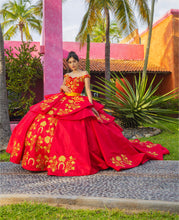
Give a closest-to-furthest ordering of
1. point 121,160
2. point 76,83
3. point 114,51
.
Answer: point 121,160, point 76,83, point 114,51

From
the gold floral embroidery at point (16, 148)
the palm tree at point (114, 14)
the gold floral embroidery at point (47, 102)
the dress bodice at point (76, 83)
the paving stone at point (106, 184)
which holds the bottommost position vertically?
the paving stone at point (106, 184)

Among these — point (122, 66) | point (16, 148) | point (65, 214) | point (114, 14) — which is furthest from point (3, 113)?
point (122, 66)

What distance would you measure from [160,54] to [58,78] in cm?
929

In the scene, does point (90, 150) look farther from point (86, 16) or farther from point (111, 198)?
point (86, 16)

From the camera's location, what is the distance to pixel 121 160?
376cm

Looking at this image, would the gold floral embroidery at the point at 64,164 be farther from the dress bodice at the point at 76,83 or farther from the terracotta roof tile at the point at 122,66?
the terracotta roof tile at the point at 122,66

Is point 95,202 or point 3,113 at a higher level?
point 3,113

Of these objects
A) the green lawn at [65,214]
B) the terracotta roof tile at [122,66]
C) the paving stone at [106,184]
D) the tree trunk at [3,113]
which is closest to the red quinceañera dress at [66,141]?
the paving stone at [106,184]

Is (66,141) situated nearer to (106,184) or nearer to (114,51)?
(106,184)

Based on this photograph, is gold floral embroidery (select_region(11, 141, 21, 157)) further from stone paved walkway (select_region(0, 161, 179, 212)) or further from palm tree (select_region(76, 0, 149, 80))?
palm tree (select_region(76, 0, 149, 80))

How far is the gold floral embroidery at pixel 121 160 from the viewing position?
12.0 ft

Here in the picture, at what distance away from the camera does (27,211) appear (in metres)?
2.41

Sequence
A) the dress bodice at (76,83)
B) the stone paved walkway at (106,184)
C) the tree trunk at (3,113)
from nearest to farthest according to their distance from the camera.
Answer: the stone paved walkway at (106,184), the dress bodice at (76,83), the tree trunk at (3,113)

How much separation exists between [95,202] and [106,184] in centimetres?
53
